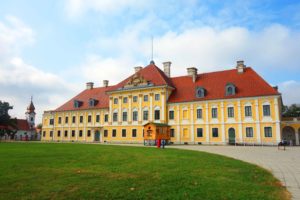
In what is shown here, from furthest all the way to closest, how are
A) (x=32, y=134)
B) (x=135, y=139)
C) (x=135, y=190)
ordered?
(x=32, y=134) → (x=135, y=139) → (x=135, y=190)

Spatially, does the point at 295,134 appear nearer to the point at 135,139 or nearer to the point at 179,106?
the point at 179,106

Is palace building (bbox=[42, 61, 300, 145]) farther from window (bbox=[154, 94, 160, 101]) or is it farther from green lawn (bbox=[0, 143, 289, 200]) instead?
green lawn (bbox=[0, 143, 289, 200])

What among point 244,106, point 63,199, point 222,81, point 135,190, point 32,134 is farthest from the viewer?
point 32,134

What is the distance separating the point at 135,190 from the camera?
6930 millimetres

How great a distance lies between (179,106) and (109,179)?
35.0 meters

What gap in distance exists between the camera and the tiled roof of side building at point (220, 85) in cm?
3717

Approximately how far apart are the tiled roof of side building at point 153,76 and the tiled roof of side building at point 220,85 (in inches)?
A: 93.7

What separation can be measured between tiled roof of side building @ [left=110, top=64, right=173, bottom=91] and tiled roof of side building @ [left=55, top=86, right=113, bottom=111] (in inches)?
210

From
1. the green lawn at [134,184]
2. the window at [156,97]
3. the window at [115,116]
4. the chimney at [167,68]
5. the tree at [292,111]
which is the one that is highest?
the chimney at [167,68]

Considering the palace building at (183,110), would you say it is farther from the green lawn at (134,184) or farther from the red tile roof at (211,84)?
the green lawn at (134,184)

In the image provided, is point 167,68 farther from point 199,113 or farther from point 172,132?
point 172,132

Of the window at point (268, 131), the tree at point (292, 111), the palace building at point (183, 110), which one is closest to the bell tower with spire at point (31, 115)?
the palace building at point (183, 110)

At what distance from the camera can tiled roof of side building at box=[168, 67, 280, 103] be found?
3717 centimetres

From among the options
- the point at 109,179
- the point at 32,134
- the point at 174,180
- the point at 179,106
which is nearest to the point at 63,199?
the point at 109,179
